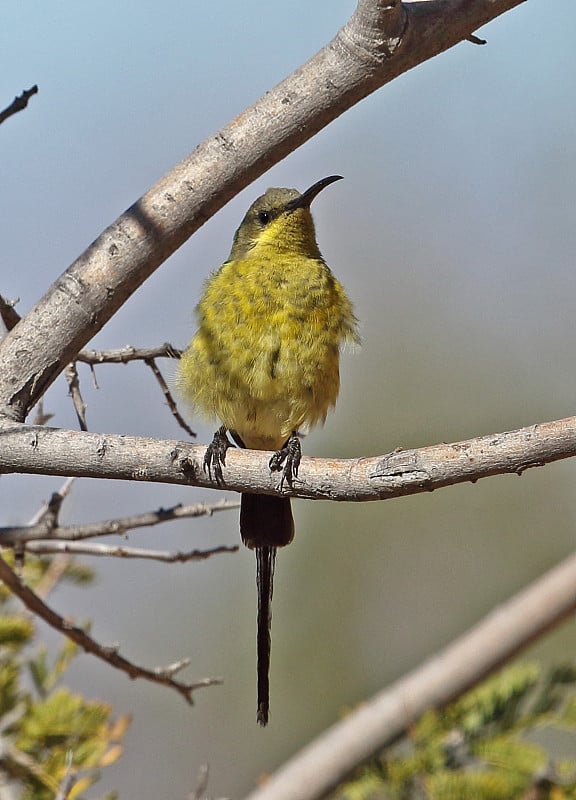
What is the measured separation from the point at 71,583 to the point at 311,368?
1000mm

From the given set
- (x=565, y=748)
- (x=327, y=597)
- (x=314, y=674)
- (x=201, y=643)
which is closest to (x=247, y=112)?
(x=565, y=748)

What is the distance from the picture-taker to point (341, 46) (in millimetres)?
2242

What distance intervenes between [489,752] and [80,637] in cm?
105

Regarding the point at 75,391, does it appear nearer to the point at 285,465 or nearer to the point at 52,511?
the point at 52,511

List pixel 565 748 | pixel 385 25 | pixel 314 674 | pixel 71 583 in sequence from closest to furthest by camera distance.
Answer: pixel 385 25
pixel 71 583
pixel 565 748
pixel 314 674

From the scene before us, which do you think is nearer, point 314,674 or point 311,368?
point 311,368

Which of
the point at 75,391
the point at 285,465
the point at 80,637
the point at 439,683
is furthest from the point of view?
the point at 75,391

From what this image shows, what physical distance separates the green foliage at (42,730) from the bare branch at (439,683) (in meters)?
1.26

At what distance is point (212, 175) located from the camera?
7.39 ft

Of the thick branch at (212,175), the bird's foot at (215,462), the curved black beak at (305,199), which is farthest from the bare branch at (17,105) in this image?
the curved black beak at (305,199)

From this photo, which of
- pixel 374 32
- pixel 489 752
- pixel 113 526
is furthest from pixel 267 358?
pixel 489 752

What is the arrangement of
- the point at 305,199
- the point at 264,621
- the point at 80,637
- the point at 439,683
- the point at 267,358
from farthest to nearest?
the point at 305,199, the point at 267,358, the point at 264,621, the point at 80,637, the point at 439,683

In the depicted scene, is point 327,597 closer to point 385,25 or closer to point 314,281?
point 314,281

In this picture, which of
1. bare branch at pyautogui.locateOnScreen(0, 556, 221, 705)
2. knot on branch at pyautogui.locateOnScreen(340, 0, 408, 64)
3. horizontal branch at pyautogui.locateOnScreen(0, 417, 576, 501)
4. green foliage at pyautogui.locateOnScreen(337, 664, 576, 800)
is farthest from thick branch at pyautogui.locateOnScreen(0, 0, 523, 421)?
green foliage at pyautogui.locateOnScreen(337, 664, 576, 800)
